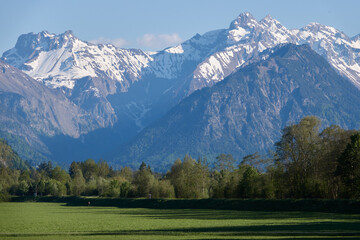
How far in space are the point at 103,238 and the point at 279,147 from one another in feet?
226

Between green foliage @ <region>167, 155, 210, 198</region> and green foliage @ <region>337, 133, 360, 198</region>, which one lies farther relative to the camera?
green foliage @ <region>167, 155, 210, 198</region>

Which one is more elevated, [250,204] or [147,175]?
[147,175]

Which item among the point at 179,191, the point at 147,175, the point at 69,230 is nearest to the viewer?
the point at 69,230

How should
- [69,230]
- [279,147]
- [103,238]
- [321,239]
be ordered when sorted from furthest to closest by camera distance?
[279,147] < [69,230] < [103,238] < [321,239]

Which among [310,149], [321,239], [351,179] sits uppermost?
[310,149]

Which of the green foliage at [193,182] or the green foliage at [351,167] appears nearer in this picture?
the green foliage at [351,167]

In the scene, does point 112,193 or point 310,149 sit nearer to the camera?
point 310,149

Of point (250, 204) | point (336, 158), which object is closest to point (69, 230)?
point (250, 204)

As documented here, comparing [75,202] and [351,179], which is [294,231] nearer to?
[351,179]

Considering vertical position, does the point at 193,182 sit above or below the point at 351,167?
above

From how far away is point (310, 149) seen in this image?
11806 centimetres

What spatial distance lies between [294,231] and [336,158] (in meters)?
52.5

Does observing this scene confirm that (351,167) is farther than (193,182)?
No

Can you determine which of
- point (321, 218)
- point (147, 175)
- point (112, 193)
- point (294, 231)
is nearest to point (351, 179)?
point (321, 218)
